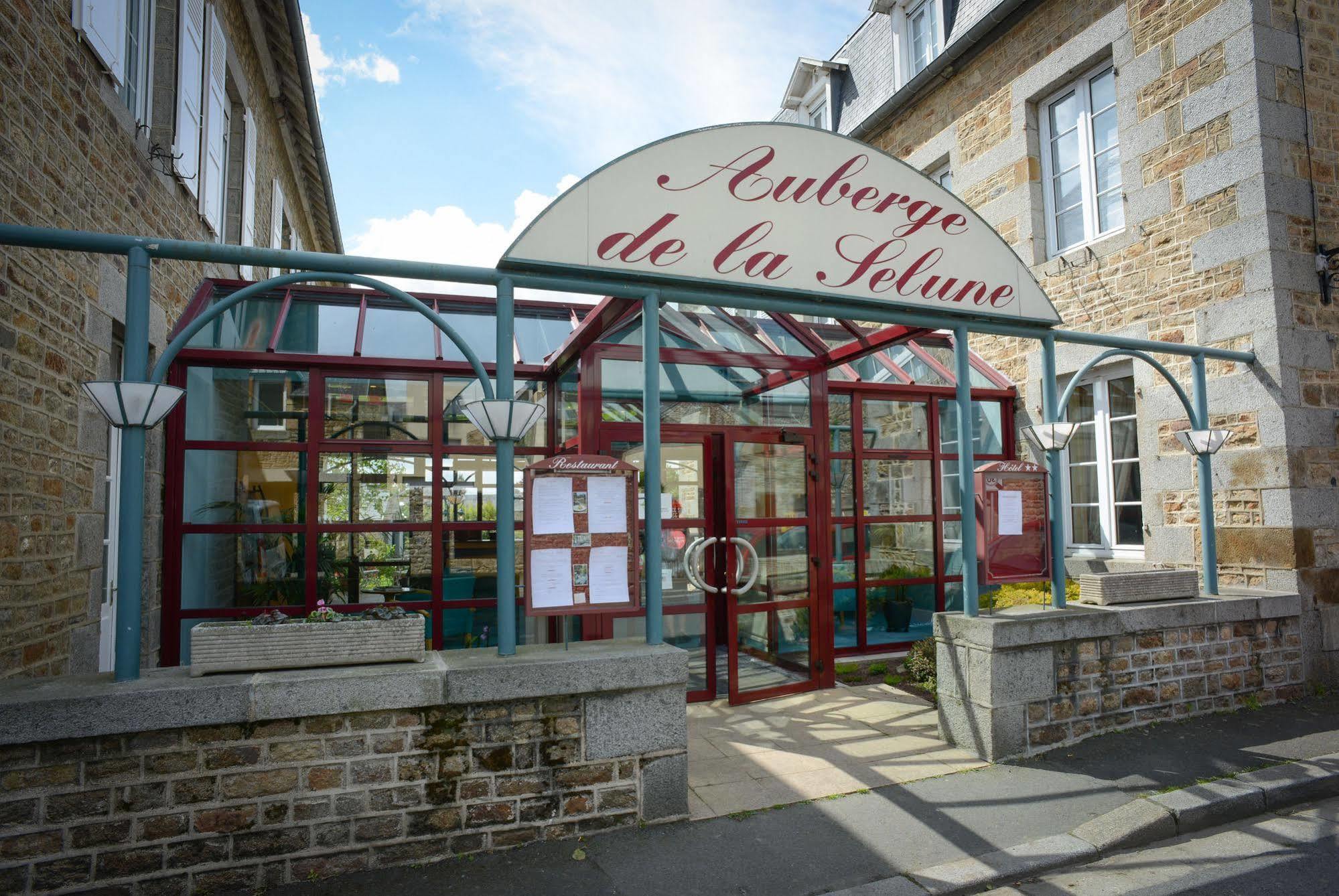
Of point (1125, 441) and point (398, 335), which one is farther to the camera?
point (1125, 441)

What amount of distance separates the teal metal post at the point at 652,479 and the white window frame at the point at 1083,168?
18.2ft

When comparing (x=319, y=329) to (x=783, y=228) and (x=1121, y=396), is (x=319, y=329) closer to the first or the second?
(x=783, y=228)

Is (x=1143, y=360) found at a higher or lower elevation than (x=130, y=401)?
higher

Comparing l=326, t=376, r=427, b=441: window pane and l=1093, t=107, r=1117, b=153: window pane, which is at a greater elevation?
l=1093, t=107, r=1117, b=153: window pane

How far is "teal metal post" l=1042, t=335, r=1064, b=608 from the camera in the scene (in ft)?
17.4

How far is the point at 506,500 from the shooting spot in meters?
3.87

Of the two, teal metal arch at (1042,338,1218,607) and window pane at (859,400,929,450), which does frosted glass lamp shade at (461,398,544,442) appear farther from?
window pane at (859,400,929,450)

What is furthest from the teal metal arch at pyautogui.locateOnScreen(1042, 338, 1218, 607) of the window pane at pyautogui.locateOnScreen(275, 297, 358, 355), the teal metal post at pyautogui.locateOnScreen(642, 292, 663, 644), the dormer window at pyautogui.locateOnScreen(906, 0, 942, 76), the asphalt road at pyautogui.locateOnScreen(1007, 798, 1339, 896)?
the dormer window at pyautogui.locateOnScreen(906, 0, 942, 76)

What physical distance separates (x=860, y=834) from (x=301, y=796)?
2475 millimetres

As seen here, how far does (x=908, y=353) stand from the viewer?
824cm

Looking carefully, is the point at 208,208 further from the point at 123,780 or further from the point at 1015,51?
the point at 1015,51

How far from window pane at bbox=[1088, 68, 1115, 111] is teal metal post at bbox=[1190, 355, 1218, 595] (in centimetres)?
304

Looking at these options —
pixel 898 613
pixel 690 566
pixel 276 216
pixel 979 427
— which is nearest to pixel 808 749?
pixel 690 566

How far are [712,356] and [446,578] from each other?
278 centimetres
